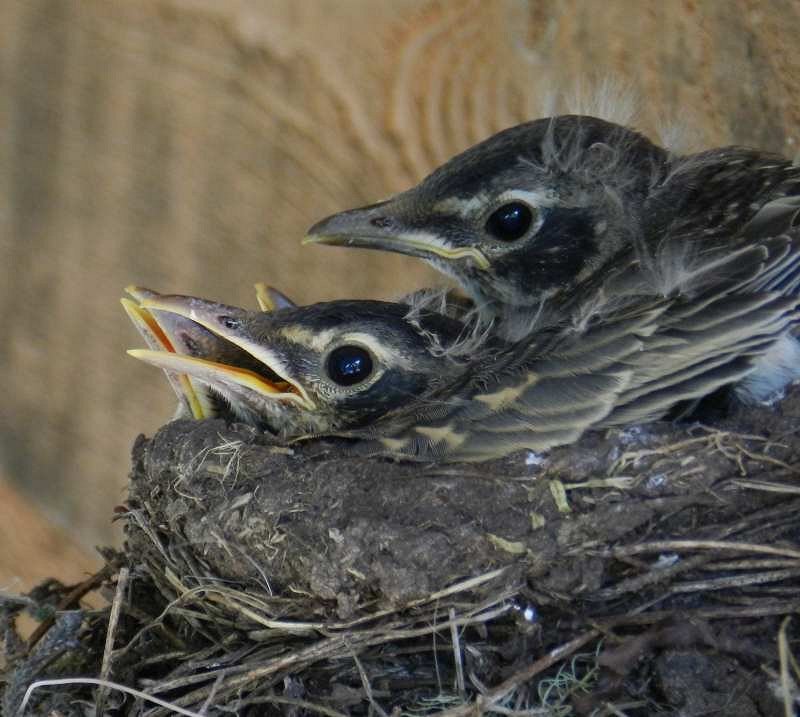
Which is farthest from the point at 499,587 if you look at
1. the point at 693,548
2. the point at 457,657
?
the point at 693,548

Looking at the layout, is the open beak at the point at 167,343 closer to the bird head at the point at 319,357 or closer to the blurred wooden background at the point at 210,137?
the bird head at the point at 319,357

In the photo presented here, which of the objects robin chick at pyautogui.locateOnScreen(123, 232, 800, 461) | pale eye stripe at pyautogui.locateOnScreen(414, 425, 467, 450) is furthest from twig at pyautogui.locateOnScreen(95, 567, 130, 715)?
pale eye stripe at pyautogui.locateOnScreen(414, 425, 467, 450)

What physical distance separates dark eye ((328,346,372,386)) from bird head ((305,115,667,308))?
167mm

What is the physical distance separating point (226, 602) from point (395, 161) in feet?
2.68

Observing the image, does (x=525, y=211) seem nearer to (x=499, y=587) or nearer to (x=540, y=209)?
(x=540, y=209)

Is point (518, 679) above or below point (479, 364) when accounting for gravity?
below

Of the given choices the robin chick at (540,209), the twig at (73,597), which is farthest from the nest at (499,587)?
the robin chick at (540,209)

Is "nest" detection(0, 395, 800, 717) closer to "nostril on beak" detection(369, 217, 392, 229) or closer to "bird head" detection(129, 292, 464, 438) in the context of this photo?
"bird head" detection(129, 292, 464, 438)

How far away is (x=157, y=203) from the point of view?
2.13 m

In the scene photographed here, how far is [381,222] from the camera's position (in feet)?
5.95

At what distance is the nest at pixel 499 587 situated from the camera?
1.33 metres

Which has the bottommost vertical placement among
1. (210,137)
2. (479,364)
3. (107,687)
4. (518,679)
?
(518,679)

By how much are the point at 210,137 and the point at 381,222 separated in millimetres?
436

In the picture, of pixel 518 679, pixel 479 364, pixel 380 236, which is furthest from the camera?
pixel 380 236
